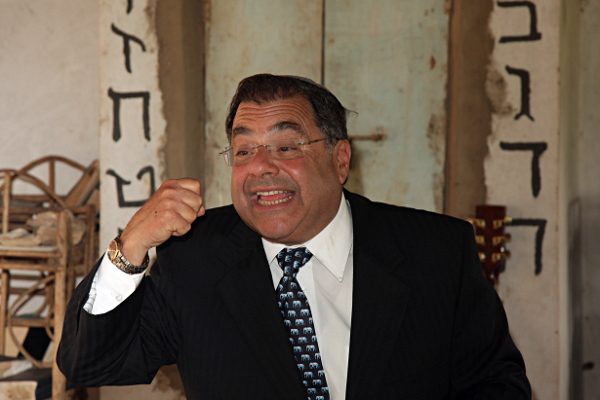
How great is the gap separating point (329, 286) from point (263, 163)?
404 mm

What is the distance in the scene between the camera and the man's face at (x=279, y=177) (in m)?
1.62

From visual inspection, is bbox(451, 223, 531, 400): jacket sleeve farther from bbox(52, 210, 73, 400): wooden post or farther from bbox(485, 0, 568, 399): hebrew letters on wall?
bbox(52, 210, 73, 400): wooden post

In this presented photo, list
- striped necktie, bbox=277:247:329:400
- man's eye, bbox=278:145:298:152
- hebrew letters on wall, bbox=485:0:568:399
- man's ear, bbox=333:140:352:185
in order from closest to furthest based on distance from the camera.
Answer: striped necktie, bbox=277:247:329:400
man's eye, bbox=278:145:298:152
man's ear, bbox=333:140:352:185
hebrew letters on wall, bbox=485:0:568:399

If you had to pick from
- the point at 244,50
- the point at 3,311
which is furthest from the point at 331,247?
the point at 3,311

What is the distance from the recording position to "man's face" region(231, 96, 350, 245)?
1.62m

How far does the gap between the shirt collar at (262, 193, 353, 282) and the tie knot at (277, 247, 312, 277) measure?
16 millimetres

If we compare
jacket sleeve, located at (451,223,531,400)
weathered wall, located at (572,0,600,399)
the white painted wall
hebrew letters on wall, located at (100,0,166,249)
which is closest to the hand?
jacket sleeve, located at (451,223,531,400)

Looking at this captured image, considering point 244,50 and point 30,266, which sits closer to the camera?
point 30,266

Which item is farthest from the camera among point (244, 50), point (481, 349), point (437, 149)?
point (244, 50)

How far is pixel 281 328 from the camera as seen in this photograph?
1.53m

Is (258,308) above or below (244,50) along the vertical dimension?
below

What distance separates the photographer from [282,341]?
1.51m

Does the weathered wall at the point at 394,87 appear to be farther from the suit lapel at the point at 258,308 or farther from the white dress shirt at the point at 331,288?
the suit lapel at the point at 258,308

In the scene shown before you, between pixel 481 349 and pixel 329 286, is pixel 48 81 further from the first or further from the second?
pixel 481 349
